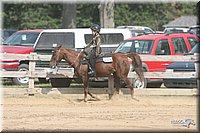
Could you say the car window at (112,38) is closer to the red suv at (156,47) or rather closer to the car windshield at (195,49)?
the red suv at (156,47)

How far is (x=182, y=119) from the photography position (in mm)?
12789

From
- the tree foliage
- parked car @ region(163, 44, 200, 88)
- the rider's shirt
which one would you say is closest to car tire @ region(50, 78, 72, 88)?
the rider's shirt

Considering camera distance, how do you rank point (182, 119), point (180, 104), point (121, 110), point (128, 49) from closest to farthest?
point (182, 119) < point (121, 110) < point (180, 104) < point (128, 49)

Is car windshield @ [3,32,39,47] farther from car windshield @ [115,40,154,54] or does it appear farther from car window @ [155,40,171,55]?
car window @ [155,40,171,55]

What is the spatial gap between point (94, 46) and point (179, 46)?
471cm

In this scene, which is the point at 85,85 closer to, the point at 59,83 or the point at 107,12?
the point at 59,83

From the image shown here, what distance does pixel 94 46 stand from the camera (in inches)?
650

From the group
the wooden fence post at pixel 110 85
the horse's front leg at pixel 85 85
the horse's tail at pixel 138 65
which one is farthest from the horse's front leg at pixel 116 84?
the horse's front leg at pixel 85 85

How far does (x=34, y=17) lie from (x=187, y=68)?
3724 cm

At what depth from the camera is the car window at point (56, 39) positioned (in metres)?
21.0

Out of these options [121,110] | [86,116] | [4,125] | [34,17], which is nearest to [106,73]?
[121,110]

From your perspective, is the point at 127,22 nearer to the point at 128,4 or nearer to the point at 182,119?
the point at 128,4

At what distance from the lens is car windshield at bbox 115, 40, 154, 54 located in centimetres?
1939

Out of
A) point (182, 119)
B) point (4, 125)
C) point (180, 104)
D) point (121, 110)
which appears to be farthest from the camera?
point (180, 104)
